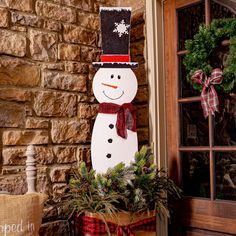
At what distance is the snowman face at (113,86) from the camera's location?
241cm

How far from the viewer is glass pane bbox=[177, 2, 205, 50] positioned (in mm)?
2484

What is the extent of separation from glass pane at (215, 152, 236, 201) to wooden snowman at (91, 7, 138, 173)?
54cm

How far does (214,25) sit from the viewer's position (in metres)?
2.26

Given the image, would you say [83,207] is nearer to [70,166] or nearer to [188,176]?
[70,166]

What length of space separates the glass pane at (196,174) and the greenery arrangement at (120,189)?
20 centimetres

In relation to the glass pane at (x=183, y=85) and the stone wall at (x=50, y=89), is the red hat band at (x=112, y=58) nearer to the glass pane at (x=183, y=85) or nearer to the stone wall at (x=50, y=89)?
the stone wall at (x=50, y=89)

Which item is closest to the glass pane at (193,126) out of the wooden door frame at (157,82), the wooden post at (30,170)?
the wooden door frame at (157,82)

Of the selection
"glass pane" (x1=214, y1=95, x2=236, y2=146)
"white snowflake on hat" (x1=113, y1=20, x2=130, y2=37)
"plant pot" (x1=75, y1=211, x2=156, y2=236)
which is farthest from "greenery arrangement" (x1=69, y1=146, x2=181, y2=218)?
"white snowflake on hat" (x1=113, y1=20, x2=130, y2=37)

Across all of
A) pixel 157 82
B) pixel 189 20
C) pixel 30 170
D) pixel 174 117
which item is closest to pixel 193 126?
pixel 174 117

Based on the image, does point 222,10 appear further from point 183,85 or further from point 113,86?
point 113,86

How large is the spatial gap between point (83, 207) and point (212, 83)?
1.05m

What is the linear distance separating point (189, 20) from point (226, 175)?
41.5 inches

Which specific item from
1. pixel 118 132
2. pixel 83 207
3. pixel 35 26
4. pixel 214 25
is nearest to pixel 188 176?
pixel 118 132

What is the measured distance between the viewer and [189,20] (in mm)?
2553
